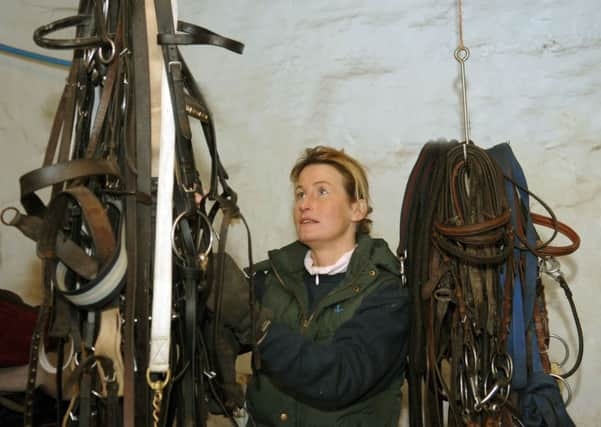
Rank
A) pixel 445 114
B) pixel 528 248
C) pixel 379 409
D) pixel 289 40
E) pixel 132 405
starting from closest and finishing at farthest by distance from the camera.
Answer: pixel 132 405, pixel 528 248, pixel 379 409, pixel 445 114, pixel 289 40

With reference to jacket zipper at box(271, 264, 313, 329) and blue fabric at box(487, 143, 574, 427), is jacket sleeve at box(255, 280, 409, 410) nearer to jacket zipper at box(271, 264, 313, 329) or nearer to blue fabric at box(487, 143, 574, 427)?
jacket zipper at box(271, 264, 313, 329)

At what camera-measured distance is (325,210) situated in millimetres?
1961

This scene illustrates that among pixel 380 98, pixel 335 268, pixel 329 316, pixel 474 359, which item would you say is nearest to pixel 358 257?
pixel 335 268

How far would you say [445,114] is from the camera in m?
2.28

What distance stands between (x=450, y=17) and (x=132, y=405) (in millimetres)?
1709

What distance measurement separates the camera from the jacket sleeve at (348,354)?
64.6 inches

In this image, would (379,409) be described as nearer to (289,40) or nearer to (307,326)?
(307,326)

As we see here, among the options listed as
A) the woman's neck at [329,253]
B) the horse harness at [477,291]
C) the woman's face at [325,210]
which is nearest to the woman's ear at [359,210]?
the woman's face at [325,210]

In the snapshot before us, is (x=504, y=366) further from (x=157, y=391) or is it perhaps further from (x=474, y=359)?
(x=157, y=391)

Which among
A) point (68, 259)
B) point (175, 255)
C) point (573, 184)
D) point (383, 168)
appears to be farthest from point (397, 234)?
point (68, 259)

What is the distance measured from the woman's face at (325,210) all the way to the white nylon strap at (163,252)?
2.40 feet

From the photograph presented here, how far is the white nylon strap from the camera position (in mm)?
1235

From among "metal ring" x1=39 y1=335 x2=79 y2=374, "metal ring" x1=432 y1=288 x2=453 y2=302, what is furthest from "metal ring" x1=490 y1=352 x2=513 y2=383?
"metal ring" x1=39 y1=335 x2=79 y2=374

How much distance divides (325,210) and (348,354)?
0.45 m
